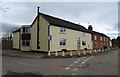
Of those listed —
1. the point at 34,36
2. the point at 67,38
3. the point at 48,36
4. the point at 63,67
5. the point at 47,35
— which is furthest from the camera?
the point at 67,38

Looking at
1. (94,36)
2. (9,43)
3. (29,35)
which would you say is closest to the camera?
(29,35)

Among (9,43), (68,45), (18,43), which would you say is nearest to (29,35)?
(18,43)

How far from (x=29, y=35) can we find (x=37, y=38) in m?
2.80

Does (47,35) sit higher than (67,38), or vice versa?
(47,35)

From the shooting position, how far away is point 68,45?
23.3 meters

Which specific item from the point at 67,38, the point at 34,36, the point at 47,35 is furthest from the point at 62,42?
the point at 34,36

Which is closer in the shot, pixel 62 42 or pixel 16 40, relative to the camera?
pixel 62 42

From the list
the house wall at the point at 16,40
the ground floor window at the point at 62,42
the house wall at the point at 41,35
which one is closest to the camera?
the house wall at the point at 41,35

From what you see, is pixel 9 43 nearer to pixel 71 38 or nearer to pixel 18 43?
pixel 18 43

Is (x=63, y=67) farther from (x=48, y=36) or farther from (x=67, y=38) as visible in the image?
(x=67, y=38)

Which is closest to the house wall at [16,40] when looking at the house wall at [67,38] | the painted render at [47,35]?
the painted render at [47,35]

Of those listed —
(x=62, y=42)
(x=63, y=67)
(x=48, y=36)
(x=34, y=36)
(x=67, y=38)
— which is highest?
(x=34, y=36)

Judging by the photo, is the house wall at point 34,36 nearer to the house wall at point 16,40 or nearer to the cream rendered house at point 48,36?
the cream rendered house at point 48,36

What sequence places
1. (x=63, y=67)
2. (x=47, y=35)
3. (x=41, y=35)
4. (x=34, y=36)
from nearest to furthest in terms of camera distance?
(x=63, y=67)
(x=47, y=35)
(x=41, y=35)
(x=34, y=36)
